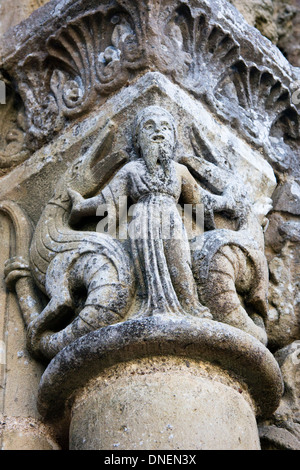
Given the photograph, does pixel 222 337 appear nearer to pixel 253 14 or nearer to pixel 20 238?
pixel 20 238

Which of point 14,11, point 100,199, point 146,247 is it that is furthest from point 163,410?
point 14,11

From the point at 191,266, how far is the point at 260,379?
21.2 inches

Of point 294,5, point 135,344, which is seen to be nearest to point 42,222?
point 135,344

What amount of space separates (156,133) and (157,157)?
0.13 meters

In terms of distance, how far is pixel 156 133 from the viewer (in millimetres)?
3436

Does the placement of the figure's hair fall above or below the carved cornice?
below

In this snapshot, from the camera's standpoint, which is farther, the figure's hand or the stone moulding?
the figure's hand

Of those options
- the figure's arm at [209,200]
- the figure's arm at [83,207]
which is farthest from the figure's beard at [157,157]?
the figure's arm at [83,207]

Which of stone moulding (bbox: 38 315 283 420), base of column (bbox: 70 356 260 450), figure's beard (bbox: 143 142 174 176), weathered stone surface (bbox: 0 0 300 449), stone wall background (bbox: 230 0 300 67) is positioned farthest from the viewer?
stone wall background (bbox: 230 0 300 67)

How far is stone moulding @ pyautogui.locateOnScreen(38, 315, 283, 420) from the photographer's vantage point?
279 cm

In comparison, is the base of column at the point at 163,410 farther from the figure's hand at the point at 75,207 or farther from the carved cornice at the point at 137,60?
the carved cornice at the point at 137,60

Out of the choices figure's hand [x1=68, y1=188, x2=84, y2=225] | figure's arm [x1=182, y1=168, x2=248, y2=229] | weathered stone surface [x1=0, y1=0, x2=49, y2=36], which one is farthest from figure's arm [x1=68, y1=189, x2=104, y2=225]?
weathered stone surface [x1=0, y1=0, x2=49, y2=36]

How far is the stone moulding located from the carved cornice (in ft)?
4.73

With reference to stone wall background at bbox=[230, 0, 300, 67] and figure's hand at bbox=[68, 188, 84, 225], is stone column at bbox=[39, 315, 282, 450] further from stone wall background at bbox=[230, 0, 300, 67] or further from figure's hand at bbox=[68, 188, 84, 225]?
stone wall background at bbox=[230, 0, 300, 67]
